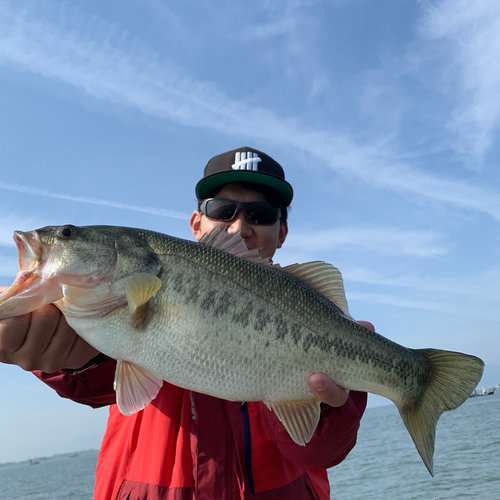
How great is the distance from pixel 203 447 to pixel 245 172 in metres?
2.58

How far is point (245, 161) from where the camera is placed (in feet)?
14.3

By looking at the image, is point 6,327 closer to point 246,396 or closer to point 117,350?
point 117,350

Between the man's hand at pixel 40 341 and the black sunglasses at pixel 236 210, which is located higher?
the black sunglasses at pixel 236 210

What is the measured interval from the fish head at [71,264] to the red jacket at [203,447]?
74 centimetres

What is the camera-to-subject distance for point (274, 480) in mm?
3057

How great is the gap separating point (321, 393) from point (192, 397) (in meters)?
1.06

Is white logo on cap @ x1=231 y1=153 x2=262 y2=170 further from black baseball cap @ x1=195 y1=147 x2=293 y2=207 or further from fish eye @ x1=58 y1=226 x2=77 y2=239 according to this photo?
fish eye @ x1=58 y1=226 x2=77 y2=239

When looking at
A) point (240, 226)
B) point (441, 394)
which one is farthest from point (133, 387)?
point (240, 226)

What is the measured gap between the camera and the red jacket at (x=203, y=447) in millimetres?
2877

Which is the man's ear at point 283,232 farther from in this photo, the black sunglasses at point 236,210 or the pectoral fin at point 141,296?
the pectoral fin at point 141,296

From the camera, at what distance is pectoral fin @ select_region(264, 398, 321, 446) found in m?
2.60

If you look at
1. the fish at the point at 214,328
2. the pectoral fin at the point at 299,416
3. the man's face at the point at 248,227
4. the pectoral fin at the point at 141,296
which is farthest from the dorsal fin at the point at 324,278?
the man's face at the point at 248,227

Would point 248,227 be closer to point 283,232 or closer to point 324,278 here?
point 283,232

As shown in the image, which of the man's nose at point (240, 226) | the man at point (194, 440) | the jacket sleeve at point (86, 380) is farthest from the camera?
the man's nose at point (240, 226)
